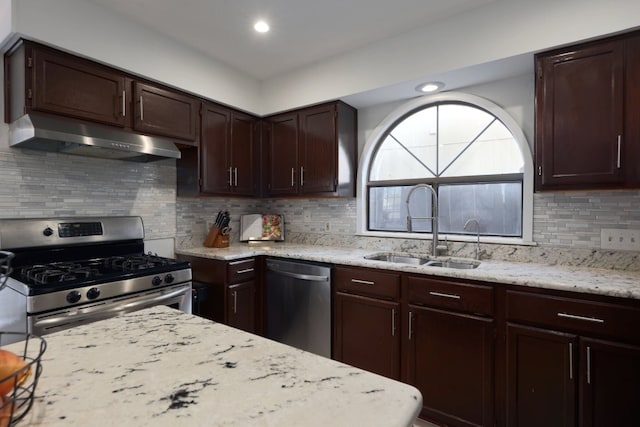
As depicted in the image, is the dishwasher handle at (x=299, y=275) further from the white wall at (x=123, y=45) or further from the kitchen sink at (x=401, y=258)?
the white wall at (x=123, y=45)

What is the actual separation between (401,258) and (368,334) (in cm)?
72

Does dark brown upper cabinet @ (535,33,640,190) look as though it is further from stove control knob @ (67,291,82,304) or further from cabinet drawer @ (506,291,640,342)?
stove control knob @ (67,291,82,304)

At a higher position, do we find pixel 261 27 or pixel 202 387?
pixel 261 27

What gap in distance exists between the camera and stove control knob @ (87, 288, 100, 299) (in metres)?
1.81

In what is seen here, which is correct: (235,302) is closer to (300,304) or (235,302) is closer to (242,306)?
(242,306)

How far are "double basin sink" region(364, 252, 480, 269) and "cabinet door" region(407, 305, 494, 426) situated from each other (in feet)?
1.27

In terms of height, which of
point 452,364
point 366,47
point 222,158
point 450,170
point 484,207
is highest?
point 366,47

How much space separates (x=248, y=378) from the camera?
26.6 inches

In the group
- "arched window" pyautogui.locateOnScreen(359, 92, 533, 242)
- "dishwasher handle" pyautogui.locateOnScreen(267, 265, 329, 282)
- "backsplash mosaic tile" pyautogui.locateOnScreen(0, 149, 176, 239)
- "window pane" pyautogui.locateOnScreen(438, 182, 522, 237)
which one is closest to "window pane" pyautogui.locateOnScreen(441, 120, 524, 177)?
"arched window" pyautogui.locateOnScreen(359, 92, 533, 242)

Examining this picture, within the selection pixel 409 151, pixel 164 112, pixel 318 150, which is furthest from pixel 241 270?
pixel 409 151

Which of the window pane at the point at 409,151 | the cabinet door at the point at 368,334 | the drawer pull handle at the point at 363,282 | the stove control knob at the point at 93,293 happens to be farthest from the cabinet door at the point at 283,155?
the stove control knob at the point at 93,293

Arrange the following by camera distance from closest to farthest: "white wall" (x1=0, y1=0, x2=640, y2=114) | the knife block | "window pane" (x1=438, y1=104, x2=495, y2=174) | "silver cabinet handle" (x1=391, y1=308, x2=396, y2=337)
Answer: "white wall" (x1=0, y1=0, x2=640, y2=114) < "silver cabinet handle" (x1=391, y1=308, x2=396, y2=337) < "window pane" (x1=438, y1=104, x2=495, y2=174) < the knife block

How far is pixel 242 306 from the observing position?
2711mm

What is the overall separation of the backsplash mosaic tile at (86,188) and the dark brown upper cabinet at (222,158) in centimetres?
21
